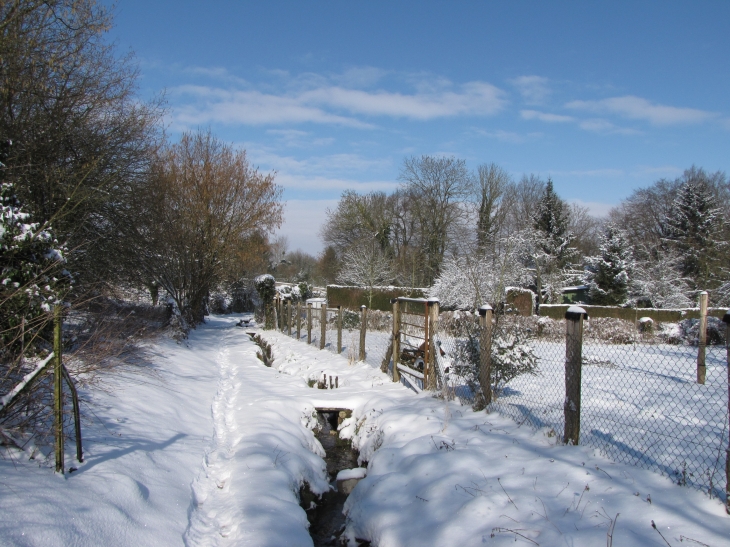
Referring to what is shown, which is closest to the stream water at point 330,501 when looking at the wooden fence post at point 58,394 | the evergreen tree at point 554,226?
the wooden fence post at point 58,394

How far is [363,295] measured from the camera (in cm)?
3244

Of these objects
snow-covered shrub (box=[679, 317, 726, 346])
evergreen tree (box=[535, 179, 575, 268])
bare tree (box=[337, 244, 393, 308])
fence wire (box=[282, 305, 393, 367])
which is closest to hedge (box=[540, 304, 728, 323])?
snow-covered shrub (box=[679, 317, 726, 346])

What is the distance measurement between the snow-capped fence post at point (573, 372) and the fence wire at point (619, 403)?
0.25m

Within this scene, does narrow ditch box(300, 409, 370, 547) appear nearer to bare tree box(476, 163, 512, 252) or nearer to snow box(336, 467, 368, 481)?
snow box(336, 467, 368, 481)

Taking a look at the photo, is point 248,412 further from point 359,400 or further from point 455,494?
point 455,494

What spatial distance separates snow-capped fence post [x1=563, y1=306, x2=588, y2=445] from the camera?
14.7ft

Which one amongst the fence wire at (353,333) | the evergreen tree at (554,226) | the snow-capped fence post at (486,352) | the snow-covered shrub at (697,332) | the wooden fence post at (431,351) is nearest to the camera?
the snow-capped fence post at (486,352)

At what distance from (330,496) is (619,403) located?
4.75 m

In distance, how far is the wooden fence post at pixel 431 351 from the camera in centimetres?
745

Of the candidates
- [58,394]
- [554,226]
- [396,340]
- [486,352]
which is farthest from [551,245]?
[58,394]

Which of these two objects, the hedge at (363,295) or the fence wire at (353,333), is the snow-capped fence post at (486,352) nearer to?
the fence wire at (353,333)

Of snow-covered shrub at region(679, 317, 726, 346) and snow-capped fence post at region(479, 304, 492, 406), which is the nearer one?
snow-capped fence post at region(479, 304, 492, 406)

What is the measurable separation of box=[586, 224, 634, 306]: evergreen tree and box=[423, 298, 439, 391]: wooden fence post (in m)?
24.4

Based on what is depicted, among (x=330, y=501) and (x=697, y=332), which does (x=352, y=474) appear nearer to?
(x=330, y=501)
